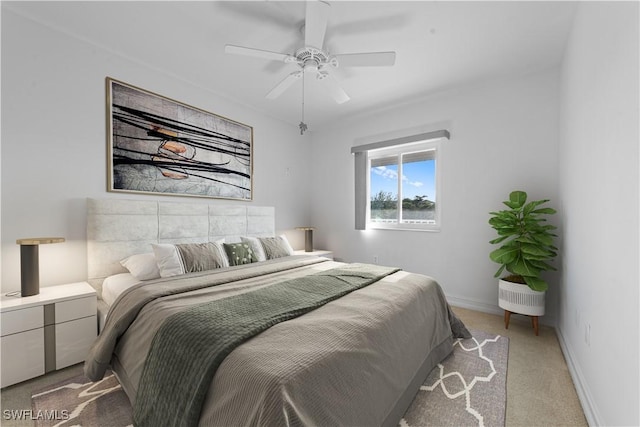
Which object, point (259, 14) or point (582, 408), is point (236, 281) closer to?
point (259, 14)

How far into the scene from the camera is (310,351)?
46.3 inches

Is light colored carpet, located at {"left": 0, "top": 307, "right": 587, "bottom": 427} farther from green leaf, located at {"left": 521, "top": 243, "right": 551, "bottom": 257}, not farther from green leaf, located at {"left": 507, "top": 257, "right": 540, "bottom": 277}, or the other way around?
green leaf, located at {"left": 521, "top": 243, "right": 551, "bottom": 257}

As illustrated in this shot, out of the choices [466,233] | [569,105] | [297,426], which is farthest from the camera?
[466,233]

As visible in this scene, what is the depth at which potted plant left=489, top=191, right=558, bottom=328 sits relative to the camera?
8.34 feet

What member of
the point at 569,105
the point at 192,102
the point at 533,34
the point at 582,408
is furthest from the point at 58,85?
Answer: the point at 582,408

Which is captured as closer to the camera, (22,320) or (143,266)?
(22,320)

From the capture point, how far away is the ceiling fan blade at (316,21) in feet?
5.52

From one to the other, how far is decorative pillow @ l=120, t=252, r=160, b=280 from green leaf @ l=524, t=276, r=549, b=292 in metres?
3.43

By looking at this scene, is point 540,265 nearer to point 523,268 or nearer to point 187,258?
point 523,268

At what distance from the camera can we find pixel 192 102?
328cm

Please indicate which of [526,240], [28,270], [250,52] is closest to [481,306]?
[526,240]

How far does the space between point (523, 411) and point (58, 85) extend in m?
4.27

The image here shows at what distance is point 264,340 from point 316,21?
197cm

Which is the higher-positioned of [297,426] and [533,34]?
[533,34]
